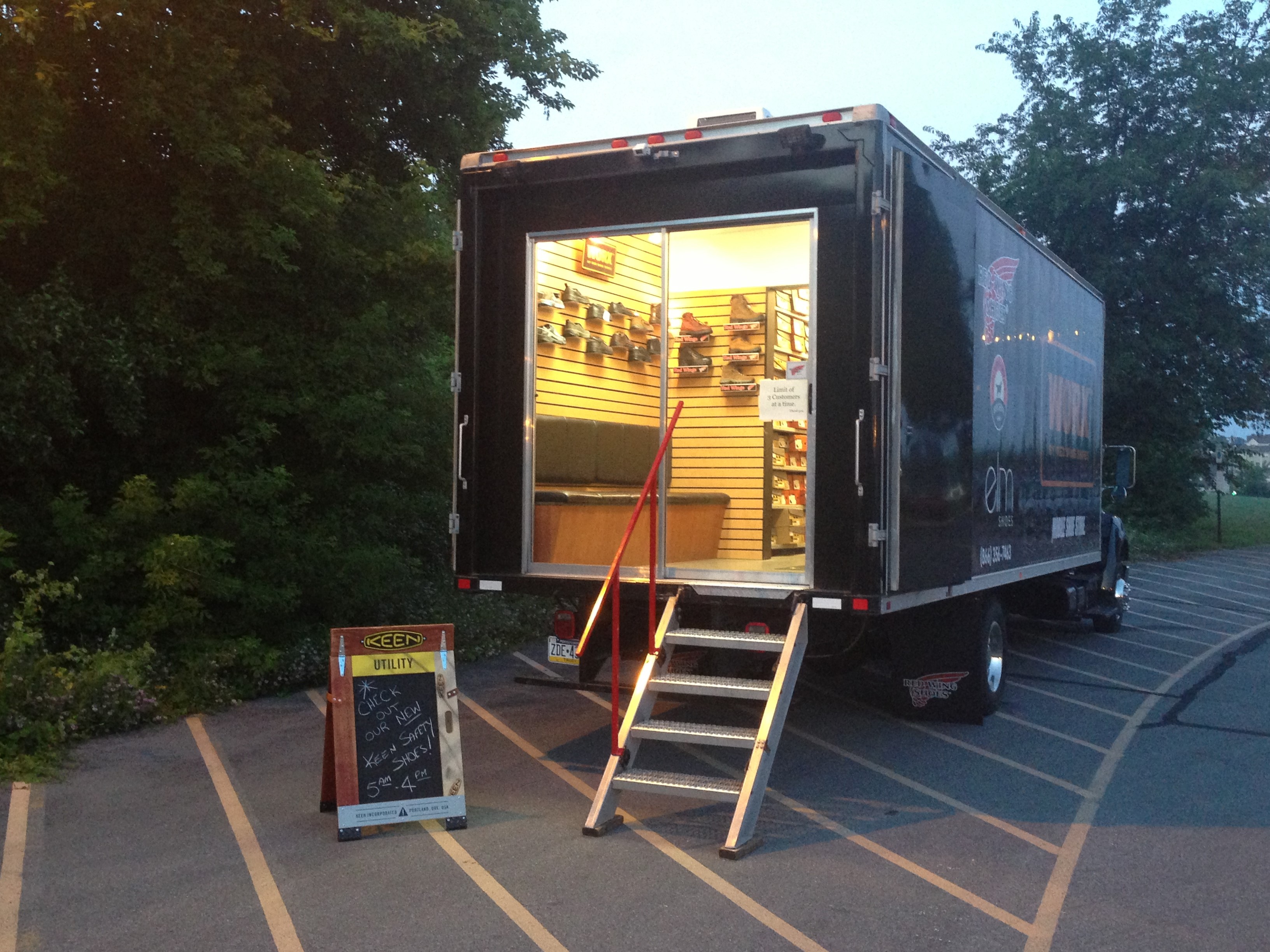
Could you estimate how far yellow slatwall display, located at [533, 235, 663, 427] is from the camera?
7.55 metres

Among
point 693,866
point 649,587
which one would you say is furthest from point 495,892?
point 649,587

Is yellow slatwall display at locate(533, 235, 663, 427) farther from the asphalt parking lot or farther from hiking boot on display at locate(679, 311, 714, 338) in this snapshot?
the asphalt parking lot

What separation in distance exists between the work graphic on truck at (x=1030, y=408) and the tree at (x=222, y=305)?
4.61m

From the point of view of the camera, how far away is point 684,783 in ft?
18.5

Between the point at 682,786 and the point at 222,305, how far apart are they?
A: 6.03m

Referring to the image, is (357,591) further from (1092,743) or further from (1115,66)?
(1115,66)

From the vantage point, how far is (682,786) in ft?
18.4

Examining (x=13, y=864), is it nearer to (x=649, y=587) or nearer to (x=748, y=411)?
(x=649, y=587)

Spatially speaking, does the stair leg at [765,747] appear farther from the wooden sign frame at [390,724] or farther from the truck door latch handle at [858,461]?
the wooden sign frame at [390,724]

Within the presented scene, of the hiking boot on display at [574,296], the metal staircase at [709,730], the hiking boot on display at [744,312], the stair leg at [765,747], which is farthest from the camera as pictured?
the hiking boot on display at [744,312]

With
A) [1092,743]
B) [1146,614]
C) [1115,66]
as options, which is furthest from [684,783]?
[1115,66]

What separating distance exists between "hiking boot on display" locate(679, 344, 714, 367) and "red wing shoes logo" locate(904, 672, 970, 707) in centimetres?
237

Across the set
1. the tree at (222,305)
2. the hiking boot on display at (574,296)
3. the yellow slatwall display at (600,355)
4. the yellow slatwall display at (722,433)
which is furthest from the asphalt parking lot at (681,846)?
the hiking boot on display at (574,296)

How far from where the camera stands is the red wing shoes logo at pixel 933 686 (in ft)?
26.2
